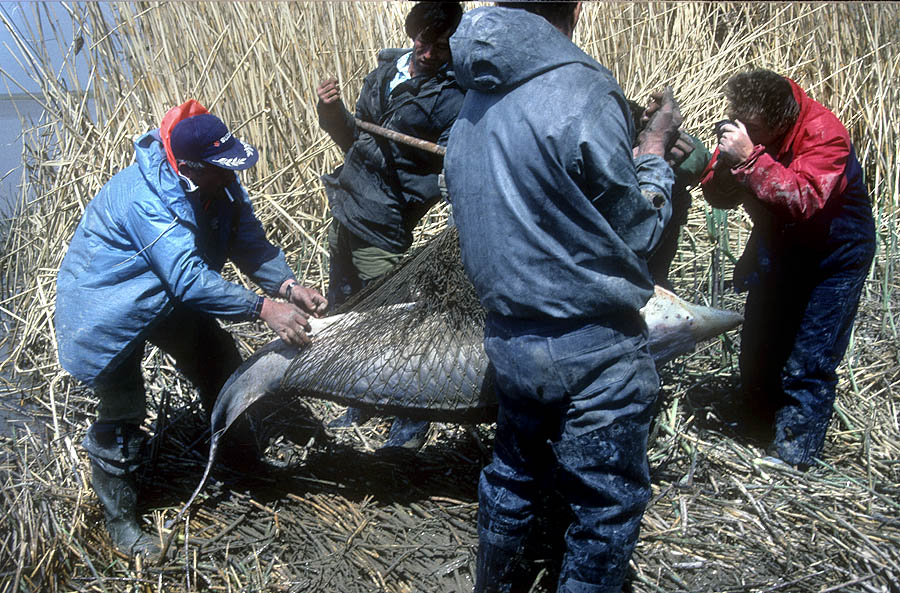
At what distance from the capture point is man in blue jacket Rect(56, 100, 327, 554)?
2.63m

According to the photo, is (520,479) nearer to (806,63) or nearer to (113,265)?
(113,265)

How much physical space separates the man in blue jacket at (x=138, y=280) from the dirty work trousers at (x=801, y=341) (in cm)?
202

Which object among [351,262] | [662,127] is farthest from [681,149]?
[351,262]

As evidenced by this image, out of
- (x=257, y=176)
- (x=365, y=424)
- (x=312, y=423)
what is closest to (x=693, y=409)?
(x=365, y=424)

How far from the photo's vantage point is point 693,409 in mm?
3773

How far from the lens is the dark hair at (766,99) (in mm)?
2889

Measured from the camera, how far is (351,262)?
402 cm

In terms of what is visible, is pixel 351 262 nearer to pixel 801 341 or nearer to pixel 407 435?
pixel 407 435

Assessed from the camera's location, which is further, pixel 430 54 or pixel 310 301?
pixel 430 54

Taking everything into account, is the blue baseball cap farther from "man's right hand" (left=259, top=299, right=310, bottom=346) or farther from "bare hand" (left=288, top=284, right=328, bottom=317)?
"bare hand" (left=288, top=284, right=328, bottom=317)

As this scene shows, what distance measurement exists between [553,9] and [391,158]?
1699 mm

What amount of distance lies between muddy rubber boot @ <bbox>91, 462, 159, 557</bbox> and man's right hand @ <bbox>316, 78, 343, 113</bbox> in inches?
71.1

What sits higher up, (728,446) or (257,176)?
(257,176)

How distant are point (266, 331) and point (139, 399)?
5.14 feet
